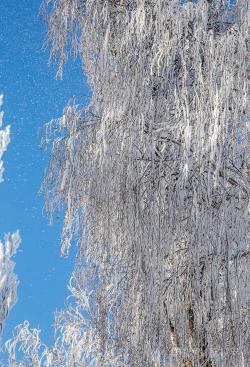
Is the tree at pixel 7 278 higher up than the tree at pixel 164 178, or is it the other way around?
the tree at pixel 7 278

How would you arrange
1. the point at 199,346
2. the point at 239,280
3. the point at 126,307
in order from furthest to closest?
the point at 126,307 < the point at 199,346 < the point at 239,280

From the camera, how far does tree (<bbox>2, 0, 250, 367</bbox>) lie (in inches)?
176

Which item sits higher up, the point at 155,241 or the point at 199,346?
the point at 155,241

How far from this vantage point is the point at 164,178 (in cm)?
477

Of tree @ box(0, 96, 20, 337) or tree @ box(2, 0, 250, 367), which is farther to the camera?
tree @ box(0, 96, 20, 337)

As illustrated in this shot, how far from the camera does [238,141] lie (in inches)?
185

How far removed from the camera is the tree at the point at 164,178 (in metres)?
4.48

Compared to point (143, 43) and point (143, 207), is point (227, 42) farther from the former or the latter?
point (143, 207)

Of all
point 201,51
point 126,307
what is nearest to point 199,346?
point 126,307

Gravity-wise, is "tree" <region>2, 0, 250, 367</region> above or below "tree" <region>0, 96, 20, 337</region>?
below

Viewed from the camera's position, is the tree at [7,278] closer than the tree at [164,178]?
No

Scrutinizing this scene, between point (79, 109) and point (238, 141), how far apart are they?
133cm

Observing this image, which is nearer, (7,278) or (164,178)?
(164,178)

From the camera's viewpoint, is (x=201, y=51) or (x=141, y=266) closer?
(x=141, y=266)
